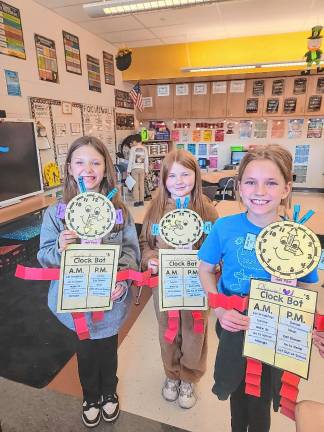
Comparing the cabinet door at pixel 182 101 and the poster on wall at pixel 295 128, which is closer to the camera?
the poster on wall at pixel 295 128

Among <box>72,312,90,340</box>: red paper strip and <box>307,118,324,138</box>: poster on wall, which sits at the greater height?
<box>307,118,324,138</box>: poster on wall

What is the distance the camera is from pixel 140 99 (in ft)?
19.7

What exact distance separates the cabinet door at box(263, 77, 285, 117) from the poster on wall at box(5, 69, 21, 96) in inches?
173

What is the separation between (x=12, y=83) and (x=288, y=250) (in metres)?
3.55

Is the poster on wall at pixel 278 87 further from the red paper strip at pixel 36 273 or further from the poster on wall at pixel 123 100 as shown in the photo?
the red paper strip at pixel 36 273

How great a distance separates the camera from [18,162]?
3180 millimetres

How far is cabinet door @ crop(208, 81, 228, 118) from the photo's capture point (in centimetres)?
585

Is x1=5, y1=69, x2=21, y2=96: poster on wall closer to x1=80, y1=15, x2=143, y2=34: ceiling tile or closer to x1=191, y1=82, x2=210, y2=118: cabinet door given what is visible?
x1=80, y1=15, x2=143, y2=34: ceiling tile

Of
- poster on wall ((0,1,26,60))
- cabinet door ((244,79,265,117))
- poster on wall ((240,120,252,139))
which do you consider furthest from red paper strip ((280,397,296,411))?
poster on wall ((240,120,252,139))

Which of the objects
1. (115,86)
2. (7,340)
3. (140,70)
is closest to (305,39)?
Result: (140,70)

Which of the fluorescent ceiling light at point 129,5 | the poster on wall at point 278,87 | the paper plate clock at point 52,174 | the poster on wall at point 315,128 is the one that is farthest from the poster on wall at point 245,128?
the paper plate clock at point 52,174

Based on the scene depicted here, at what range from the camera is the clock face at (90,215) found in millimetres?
1043

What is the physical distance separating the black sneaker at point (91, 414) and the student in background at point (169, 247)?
36 centimetres

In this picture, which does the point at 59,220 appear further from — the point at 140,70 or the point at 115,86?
the point at 140,70
